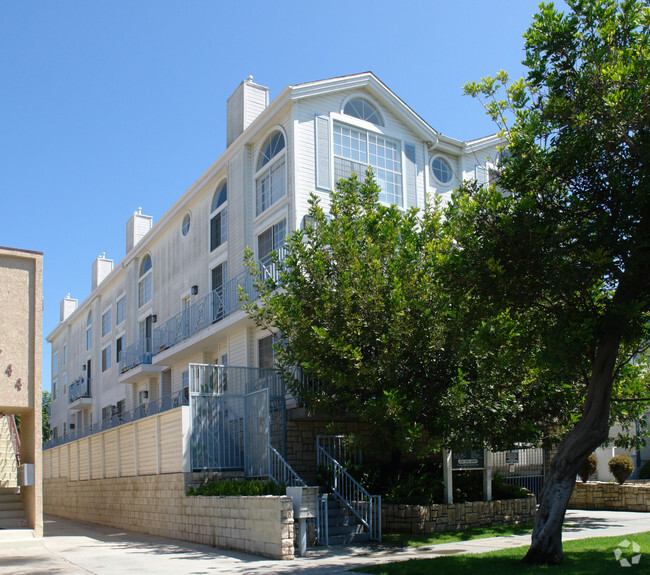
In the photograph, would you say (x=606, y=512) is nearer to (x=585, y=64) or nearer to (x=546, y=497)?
(x=546, y=497)

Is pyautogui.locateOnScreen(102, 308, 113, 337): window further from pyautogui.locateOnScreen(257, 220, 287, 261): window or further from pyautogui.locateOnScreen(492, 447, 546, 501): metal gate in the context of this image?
pyautogui.locateOnScreen(492, 447, 546, 501): metal gate

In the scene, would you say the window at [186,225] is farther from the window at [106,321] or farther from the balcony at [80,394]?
the balcony at [80,394]

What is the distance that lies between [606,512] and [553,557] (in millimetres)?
10281

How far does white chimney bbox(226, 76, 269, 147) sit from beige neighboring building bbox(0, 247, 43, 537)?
9.55m

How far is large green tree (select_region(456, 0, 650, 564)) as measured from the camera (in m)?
9.66

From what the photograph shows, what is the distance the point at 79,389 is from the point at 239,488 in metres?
29.5

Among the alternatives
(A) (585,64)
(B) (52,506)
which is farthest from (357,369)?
(B) (52,506)

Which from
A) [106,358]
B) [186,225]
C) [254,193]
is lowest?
[106,358]

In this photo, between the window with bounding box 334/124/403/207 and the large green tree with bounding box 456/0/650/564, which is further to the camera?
the window with bounding box 334/124/403/207

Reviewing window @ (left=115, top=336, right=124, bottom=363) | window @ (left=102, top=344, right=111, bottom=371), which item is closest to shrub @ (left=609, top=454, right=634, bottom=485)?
window @ (left=115, top=336, right=124, bottom=363)

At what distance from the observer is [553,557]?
1009 cm

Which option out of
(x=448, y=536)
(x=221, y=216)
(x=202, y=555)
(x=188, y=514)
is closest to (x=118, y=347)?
(x=221, y=216)

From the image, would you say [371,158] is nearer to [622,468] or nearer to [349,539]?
[349,539]

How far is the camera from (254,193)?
A: 73.6ft
